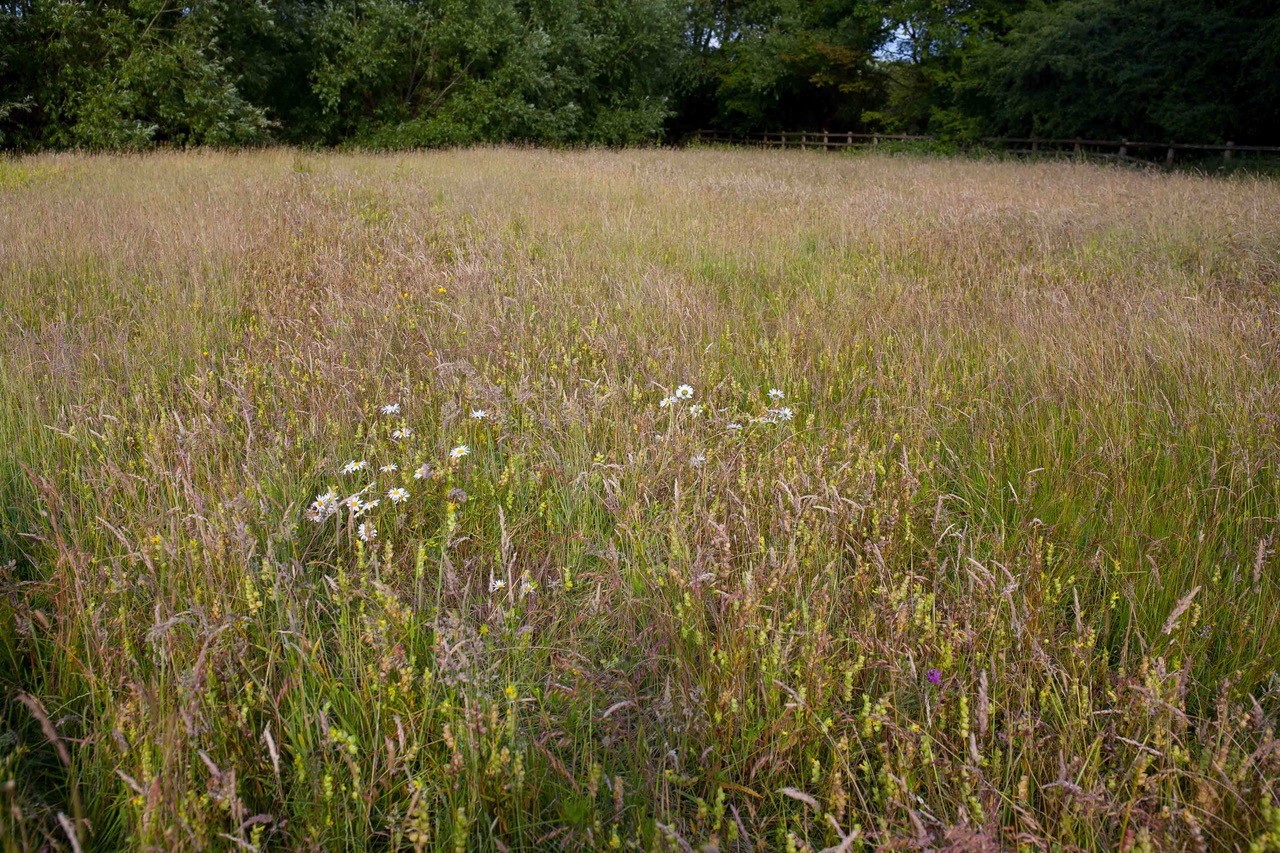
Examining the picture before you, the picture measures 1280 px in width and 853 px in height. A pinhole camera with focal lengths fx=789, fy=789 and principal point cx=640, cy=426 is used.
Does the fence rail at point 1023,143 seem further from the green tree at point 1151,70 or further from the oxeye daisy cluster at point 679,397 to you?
the oxeye daisy cluster at point 679,397

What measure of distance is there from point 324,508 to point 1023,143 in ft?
95.1

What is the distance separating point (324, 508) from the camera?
2.22 meters

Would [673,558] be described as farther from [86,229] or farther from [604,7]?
[604,7]

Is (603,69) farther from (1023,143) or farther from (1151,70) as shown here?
(1151,70)

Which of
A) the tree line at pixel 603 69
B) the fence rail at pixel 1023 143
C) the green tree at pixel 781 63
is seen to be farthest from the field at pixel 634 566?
the green tree at pixel 781 63

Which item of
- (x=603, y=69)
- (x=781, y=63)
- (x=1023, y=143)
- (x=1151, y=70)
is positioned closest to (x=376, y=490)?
(x=1151, y=70)

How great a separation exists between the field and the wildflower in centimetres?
5

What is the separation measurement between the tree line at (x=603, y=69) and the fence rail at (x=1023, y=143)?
17.7 inches

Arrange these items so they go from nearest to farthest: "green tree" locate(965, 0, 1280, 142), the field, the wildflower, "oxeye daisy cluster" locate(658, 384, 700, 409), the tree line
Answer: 1. the field
2. the wildflower
3. "oxeye daisy cluster" locate(658, 384, 700, 409)
4. the tree line
5. "green tree" locate(965, 0, 1280, 142)

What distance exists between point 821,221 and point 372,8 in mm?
20069

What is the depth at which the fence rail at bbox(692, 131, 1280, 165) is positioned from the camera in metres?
A: 20.0

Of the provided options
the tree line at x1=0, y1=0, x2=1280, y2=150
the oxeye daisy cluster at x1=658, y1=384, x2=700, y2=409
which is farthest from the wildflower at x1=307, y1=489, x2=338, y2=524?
the tree line at x1=0, y1=0, x2=1280, y2=150

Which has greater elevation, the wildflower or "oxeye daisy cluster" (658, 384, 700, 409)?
"oxeye daisy cluster" (658, 384, 700, 409)

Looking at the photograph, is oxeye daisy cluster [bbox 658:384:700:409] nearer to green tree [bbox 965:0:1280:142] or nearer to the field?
the field
